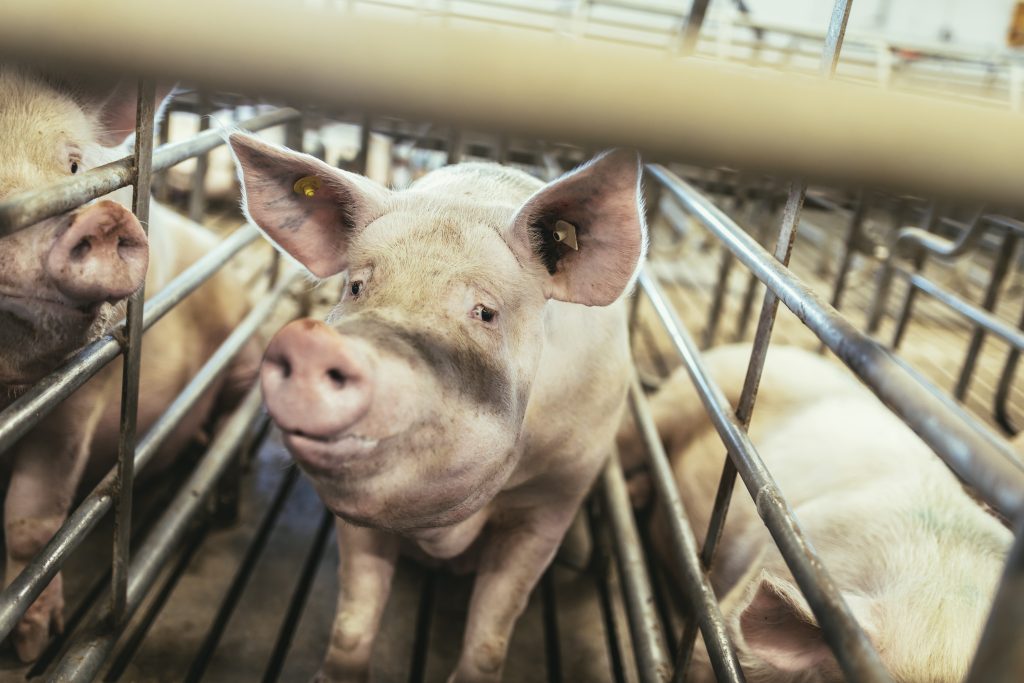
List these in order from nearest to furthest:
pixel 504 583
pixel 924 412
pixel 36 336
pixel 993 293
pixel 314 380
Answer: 1. pixel 924 412
2. pixel 314 380
3. pixel 36 336
4. pixel 504 583
5. pixel 993 293

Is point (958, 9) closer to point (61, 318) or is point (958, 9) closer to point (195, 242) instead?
point (195, 242)

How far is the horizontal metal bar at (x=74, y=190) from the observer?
0.96 metres

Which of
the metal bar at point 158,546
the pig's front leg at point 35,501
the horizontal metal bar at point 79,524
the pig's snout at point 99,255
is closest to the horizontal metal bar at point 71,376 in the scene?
the pig's snout at point 99,255

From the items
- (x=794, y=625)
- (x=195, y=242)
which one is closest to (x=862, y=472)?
(x=794, y=625)

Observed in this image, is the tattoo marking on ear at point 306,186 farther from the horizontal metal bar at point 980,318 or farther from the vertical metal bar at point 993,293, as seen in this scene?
the vertical metal bar at point 993,293

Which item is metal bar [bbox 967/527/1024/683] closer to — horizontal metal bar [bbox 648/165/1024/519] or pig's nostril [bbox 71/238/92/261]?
horizontal metal bar [bbox 648/165/1024/519]

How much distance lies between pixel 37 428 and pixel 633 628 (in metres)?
1.44

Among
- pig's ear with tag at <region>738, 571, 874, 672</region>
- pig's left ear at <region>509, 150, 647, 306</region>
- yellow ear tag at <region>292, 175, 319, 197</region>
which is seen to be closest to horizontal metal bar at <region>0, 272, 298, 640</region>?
yellow ear tag at <region>292, 175, 319, 197</region>

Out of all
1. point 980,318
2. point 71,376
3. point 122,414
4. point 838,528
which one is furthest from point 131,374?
point 980,318

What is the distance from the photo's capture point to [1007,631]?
0.60 metres

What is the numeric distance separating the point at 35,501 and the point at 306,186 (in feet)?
3.07

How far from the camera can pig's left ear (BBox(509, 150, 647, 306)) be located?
1312mm

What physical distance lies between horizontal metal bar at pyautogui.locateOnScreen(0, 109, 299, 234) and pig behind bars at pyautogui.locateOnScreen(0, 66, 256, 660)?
0.04 metres

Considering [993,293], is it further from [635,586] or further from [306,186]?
[306,186]
